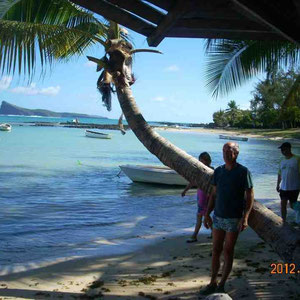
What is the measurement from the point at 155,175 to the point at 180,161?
40.0 feet

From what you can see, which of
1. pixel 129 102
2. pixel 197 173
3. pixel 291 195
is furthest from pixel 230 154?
pixel 291 195

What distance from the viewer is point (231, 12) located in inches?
151

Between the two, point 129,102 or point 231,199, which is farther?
point 129,102

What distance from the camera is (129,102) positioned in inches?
229

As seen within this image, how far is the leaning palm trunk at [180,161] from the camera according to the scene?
12.9 feet

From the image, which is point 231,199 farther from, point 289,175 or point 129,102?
point 289,175

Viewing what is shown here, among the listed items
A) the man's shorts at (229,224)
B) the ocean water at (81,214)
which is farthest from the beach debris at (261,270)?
the ocean water at (81,214)

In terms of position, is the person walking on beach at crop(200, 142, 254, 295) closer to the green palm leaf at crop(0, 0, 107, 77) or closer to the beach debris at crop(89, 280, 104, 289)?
the beach debris at crop(89, 280, 104, 289)

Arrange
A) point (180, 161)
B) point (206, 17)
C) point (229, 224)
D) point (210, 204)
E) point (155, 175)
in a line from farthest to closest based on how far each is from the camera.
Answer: point (155, 175)
point (180, 161)
point (210, 204)
point (229, 224)
point (206, 17)

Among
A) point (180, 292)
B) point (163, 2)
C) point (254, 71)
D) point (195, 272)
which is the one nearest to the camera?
point (163, 2)

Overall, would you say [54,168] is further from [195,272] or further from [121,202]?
[195,272]

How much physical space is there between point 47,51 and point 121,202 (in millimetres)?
8120

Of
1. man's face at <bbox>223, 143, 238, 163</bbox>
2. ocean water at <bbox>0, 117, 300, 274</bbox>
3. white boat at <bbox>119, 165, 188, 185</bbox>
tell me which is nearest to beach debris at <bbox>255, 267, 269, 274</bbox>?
man's face at <bbox>223, 143, 238, 163</bbox>

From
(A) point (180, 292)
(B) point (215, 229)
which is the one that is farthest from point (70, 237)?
(B) point (215, 229)
